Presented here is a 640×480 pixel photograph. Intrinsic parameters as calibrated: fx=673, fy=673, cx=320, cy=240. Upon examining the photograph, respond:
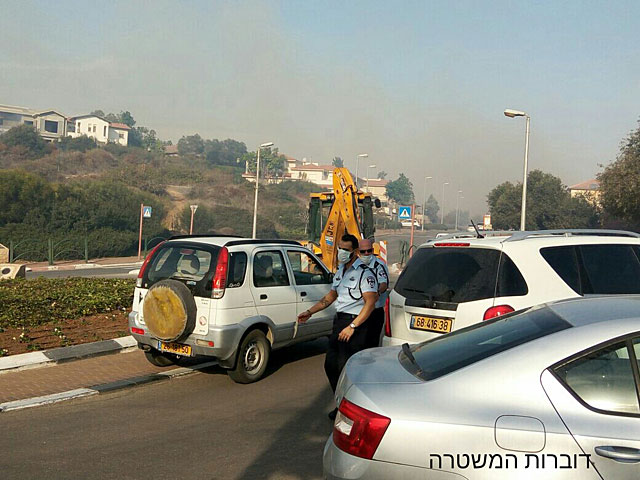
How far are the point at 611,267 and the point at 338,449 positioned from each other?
414 cm

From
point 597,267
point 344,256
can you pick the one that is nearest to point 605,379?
point 597,267

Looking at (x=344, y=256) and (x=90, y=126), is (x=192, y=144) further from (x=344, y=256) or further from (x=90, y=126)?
(x=344, y=256)

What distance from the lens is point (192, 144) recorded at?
17075cm

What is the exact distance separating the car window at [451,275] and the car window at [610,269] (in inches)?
36.7

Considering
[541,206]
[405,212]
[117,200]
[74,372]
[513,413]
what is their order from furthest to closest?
1. [541,206]
2. [117,200]
3. [405,212]
4. [74,372]
5. [513,413]

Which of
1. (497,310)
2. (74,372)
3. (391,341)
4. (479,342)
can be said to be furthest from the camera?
(74,372)

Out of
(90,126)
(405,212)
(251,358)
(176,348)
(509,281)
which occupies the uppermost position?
(90,126)

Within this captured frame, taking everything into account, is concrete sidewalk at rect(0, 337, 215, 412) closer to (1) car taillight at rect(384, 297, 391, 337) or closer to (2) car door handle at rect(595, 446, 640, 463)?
(1) car taillight at rect(384, 297, 391, 337)

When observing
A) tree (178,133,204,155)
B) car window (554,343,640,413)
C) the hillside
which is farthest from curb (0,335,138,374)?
tree (178,133,204,155)

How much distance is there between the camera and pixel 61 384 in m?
8.02

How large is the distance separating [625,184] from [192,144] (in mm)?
144913

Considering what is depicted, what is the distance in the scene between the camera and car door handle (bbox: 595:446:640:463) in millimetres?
2945

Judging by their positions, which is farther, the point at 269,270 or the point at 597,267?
the point at 269,270

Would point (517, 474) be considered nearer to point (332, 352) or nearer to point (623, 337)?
point (623, 337)
